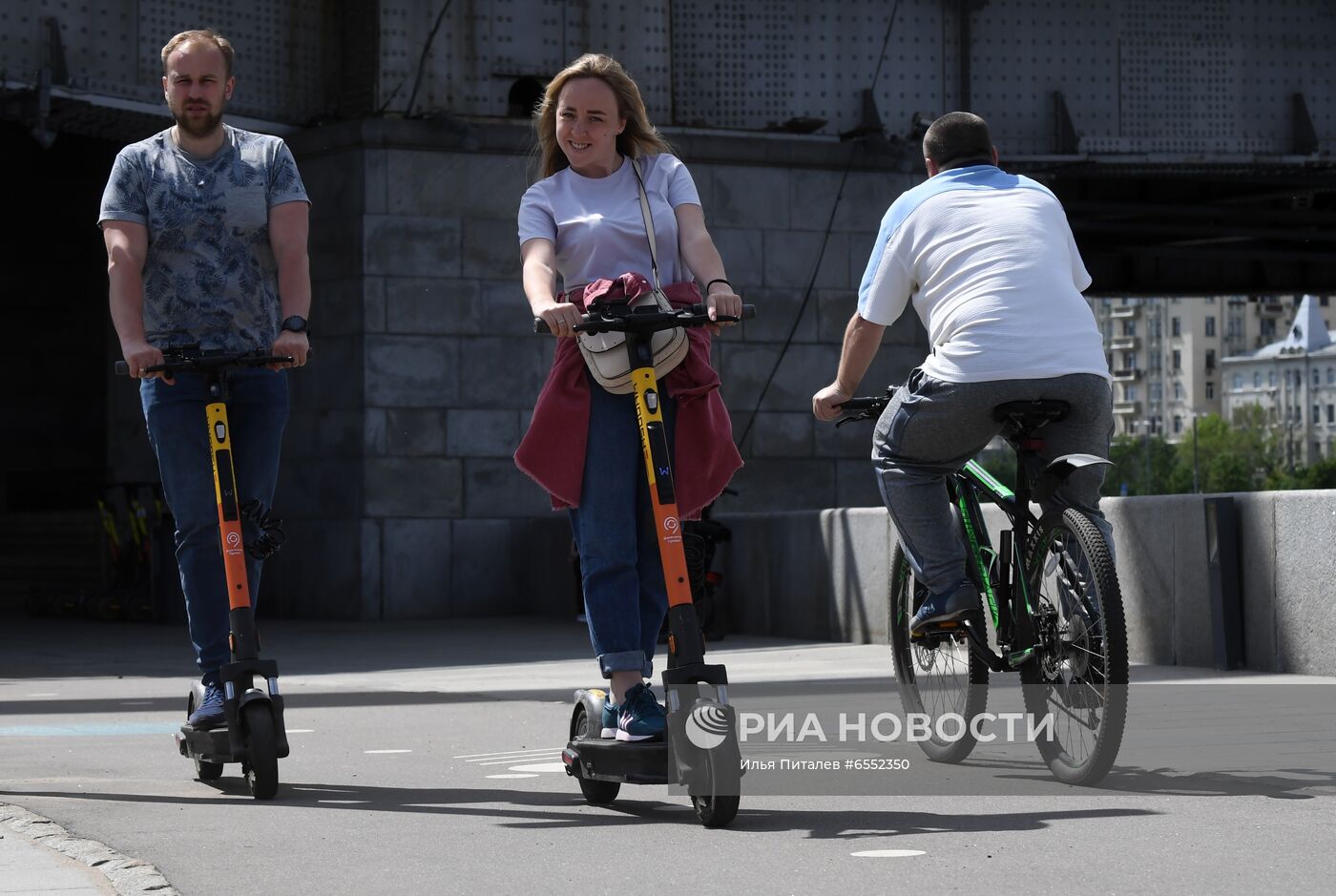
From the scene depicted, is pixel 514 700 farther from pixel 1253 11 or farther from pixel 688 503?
pixel 1253 11

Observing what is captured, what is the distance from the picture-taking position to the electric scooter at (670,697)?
174 inches

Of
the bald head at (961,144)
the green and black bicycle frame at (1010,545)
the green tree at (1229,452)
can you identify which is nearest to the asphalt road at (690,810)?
the green and black bicycle frame at (1010,545)

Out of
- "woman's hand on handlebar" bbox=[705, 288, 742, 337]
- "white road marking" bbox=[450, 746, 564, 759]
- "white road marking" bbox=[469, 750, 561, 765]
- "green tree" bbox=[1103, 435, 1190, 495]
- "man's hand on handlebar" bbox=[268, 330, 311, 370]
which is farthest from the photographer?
"green tree" bbox=[1103, 435, 1190, 495]

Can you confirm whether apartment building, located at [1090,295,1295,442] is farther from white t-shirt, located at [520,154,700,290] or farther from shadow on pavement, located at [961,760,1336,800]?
white t-shirt, located at [520,154,700,290]

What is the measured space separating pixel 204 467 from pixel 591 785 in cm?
138

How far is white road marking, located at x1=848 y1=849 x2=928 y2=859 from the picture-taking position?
409 centimetres

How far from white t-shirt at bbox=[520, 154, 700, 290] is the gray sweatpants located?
0.68 meters

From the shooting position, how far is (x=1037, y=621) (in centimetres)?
501

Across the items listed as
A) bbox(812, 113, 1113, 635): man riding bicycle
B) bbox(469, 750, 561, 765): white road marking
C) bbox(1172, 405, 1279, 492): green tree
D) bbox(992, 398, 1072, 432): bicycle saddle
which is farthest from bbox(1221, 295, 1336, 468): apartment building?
bbox(992, 398, 1072, 432): bicycle saddle

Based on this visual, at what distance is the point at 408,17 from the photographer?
15992mm

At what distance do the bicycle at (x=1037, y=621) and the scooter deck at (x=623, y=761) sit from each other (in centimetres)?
100

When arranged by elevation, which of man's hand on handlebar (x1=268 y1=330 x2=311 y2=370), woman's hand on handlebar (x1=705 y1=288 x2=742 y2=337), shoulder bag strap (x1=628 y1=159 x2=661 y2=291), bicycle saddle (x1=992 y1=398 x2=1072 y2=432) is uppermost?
shoulder bag strap (x1=628 y1=159 x2=661 y2=291)

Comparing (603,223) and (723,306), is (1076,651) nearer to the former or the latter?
(723,306)

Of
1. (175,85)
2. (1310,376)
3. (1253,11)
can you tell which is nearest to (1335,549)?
(175,85)
